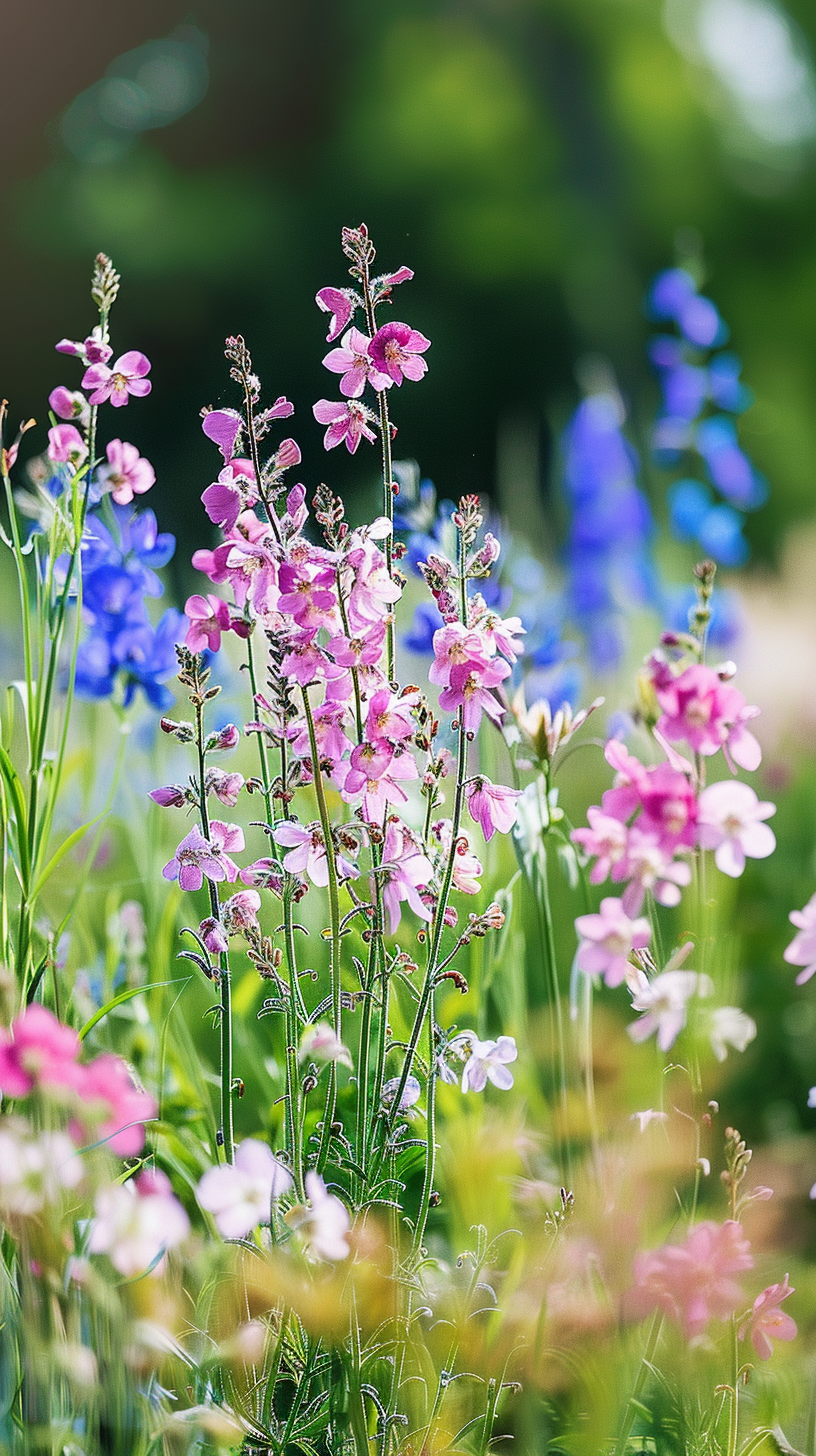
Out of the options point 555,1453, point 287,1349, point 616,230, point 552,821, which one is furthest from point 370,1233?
point 616,230

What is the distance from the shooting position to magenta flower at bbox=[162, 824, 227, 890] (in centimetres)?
77

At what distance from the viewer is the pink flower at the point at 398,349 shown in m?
0.75

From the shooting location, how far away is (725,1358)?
2.85 feet

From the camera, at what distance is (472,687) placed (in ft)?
2.39

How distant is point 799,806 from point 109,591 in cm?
122

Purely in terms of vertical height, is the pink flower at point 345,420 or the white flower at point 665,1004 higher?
the pink flower at point 345,420

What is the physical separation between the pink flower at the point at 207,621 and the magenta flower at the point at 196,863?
0.37ft

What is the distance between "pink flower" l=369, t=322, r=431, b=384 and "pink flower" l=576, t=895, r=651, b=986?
1.06ft

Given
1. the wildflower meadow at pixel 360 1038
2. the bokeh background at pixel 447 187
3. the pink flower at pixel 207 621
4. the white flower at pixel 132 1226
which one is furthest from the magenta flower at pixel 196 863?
the bokeh background at pixel 447 187

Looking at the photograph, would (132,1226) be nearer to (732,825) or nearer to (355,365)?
(732,825)

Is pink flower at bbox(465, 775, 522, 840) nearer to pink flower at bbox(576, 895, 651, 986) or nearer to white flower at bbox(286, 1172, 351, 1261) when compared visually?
pink flower at bbox(576, 895, 651, 986)

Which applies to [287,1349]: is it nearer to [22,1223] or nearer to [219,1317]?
[219,1317]

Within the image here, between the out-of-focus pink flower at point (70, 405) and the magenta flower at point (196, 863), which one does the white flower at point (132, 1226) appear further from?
the out-of-focus pink flower at point (70, 405)

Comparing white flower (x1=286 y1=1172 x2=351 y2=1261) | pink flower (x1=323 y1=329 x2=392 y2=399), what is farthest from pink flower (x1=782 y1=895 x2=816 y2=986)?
pink flower (x1=323 y1=329 x2=392 y2=399)
